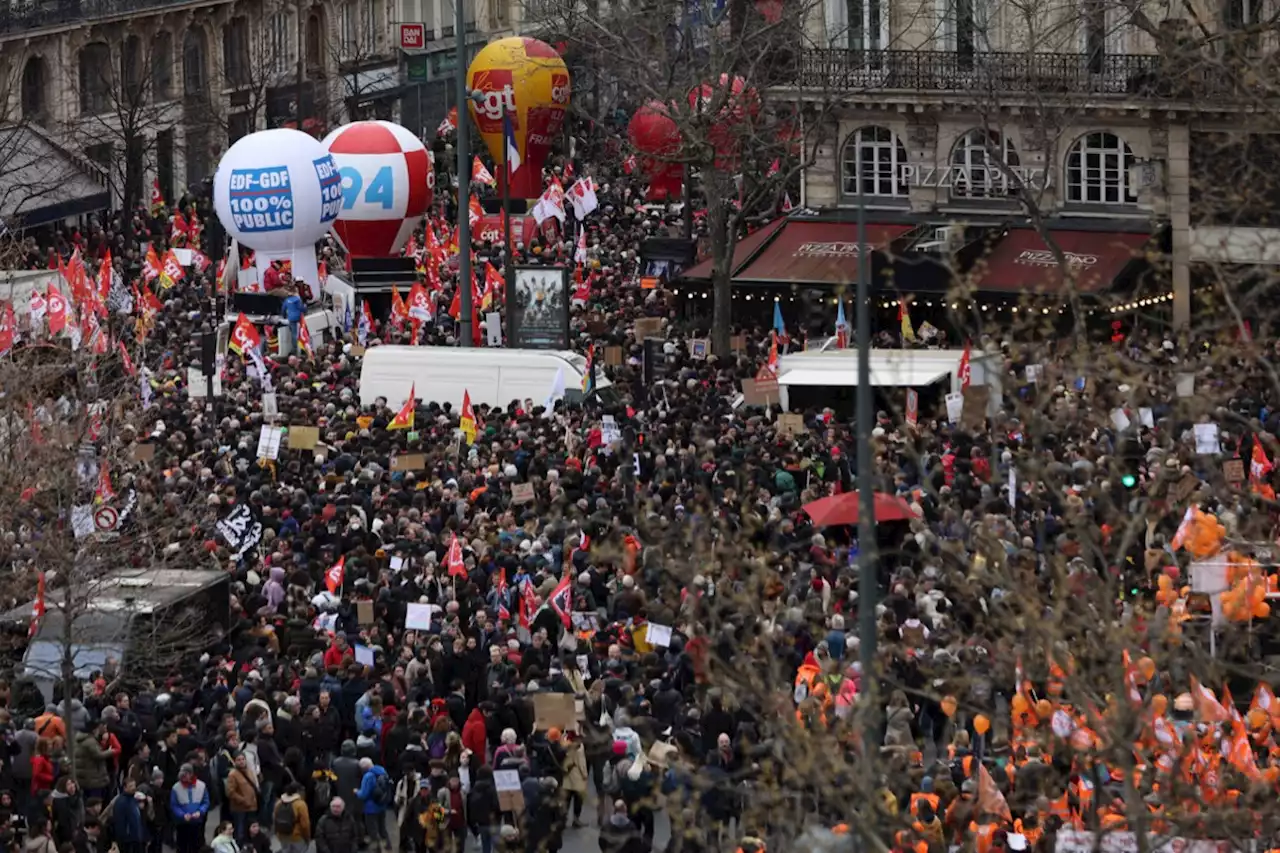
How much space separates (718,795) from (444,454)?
41.4 feet

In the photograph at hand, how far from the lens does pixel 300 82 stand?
68.2 meters

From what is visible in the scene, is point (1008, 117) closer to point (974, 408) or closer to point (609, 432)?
point (974, 408)

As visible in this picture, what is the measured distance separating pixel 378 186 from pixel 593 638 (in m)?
25.6

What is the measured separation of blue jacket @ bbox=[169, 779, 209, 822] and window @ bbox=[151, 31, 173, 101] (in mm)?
44896

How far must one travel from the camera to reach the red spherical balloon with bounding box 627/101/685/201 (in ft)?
180

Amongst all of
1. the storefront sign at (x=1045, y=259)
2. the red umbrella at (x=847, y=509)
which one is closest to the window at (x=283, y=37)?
the storefront sign at (x=1045, y=259)

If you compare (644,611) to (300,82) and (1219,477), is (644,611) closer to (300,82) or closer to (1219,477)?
(1219,477)

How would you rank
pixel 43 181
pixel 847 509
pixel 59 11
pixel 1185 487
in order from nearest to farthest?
pixel 1185 487, pixel 847 509, pixel 43 181, pixel 59 11

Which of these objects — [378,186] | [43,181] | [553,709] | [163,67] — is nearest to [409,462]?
[553,709]

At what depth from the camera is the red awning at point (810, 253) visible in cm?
4684

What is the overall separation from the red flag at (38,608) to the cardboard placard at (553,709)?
183 inches

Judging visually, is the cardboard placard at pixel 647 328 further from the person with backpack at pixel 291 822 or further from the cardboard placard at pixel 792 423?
the person with backpack at pixel 291 822

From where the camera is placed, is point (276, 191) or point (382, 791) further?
point (276, 191)

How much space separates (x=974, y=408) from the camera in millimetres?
33969
